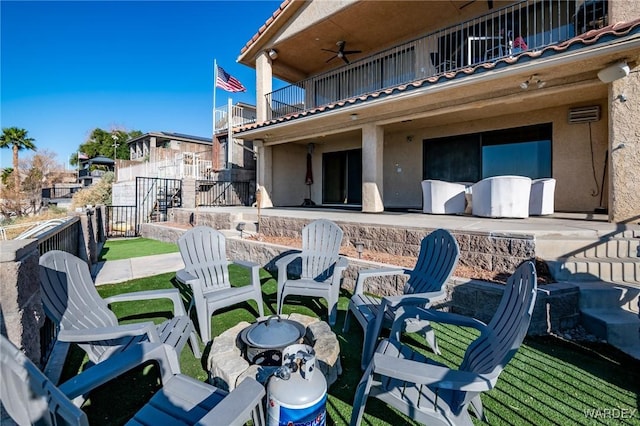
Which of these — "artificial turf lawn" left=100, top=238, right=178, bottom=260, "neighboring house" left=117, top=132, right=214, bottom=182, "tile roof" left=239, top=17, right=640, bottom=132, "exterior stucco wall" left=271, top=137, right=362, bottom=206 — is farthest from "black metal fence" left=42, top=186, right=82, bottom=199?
"tile roof" left=239, top=17, right=640, bottom=132

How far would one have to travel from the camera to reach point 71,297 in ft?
7.82

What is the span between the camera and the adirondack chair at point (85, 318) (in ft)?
6.95

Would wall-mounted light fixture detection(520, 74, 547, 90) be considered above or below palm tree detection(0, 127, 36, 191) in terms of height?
below

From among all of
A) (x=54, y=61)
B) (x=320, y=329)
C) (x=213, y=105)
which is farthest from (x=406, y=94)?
(x=54, y=61)

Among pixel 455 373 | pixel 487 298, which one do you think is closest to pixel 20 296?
pixel 455 373

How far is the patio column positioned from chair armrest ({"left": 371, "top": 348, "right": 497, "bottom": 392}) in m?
5.58

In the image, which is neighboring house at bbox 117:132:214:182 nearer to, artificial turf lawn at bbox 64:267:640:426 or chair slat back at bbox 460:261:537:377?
artificial turf lawn at bbox 64:267:640:426

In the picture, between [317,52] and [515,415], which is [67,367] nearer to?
[515,415]

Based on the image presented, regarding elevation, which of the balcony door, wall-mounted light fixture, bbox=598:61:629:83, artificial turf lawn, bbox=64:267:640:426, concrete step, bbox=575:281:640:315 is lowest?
artificial turf lawn, bbox=64:267:640:426

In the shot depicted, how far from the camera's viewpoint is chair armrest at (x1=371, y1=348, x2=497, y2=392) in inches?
58.9

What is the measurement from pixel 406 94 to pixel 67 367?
7195 millimetres

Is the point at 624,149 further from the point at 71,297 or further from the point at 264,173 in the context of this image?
the point at 264,173

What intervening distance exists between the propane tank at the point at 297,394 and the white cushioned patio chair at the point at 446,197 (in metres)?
6.43

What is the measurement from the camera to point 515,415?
2105mm
